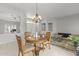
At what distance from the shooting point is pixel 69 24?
12.7ft

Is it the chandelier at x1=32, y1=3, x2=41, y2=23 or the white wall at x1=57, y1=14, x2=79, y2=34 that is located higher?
the chandelier at x1=32, y1=3, x2=41, y2=23

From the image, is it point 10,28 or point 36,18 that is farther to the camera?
point 36,18

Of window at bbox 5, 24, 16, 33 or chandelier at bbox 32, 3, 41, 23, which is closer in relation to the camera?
window at bbox 5, 24, 16, 33

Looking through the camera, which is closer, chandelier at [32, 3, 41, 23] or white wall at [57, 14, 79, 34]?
white wall at [57, 14, 79, 34]

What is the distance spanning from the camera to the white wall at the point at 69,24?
378cm

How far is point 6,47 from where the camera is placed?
4422 mm

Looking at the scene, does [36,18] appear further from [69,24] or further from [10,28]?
[69,24]

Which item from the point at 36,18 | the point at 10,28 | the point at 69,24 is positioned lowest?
the point at 10,28

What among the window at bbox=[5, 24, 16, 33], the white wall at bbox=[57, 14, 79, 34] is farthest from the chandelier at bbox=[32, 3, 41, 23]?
the window at bbox=[5, 24, 16, 33]

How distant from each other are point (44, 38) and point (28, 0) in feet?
8.16

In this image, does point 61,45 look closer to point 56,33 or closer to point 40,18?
point 56,33

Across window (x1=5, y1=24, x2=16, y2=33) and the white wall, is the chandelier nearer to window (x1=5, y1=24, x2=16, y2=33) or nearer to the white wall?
the white wall

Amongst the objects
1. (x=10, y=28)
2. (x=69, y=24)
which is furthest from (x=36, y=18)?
(x=69, y=24)

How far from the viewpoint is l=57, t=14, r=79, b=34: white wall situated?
378 centimetres
